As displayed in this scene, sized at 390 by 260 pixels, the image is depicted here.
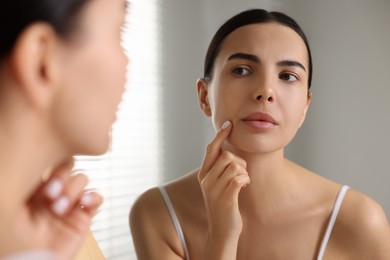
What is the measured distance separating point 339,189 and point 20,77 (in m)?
0.86

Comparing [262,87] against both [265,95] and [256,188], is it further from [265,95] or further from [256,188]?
[256,188]

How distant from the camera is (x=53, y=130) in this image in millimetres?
412

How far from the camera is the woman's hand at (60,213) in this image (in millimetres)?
440

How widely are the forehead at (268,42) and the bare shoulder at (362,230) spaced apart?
0.33 meters

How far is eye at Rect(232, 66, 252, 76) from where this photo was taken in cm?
98

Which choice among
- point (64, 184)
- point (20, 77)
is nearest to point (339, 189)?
point (64, 184)

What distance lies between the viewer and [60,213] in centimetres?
48

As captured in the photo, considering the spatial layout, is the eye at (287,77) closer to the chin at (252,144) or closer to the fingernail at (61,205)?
the chin at (252,144)

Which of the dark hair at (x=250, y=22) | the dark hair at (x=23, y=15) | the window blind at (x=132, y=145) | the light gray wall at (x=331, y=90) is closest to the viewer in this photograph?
the dark hair at (x=23, y=15)

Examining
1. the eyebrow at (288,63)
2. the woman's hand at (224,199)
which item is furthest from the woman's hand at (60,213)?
the eyebrow at (288,63)

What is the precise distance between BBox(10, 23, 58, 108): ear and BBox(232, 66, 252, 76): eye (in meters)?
0.62

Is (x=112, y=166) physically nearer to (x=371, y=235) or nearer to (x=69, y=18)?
(x=371, y=235)

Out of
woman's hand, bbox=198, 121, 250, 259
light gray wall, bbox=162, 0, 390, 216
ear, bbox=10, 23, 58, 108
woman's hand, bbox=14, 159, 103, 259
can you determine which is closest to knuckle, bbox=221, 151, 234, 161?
woman's hand, bbox=198, 121, 250, 259

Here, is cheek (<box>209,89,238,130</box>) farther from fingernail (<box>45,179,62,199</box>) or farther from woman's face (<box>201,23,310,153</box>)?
fingernail (<box>45,179,62,199</box>)
